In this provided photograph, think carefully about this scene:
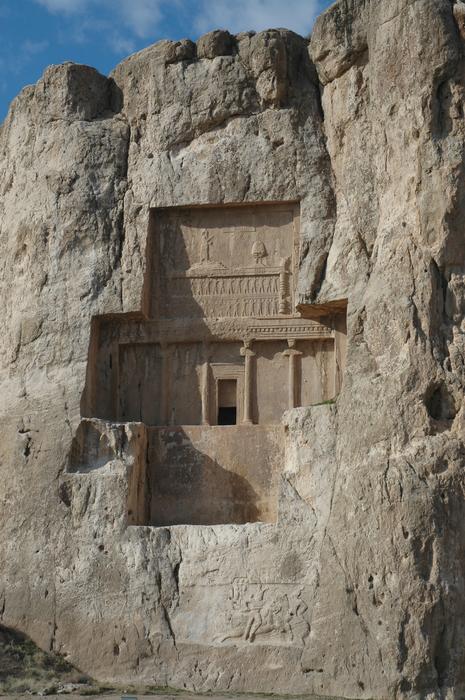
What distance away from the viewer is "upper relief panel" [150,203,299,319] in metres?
19.3

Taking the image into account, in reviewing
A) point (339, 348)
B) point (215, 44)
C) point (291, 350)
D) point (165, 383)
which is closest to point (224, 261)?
point (291, 350)

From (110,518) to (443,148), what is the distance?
7536 millimetres

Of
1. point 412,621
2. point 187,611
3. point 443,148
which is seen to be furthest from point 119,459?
point 443,148

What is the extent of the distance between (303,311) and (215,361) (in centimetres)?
175

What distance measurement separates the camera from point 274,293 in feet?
63.3

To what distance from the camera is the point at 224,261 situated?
1958 cm

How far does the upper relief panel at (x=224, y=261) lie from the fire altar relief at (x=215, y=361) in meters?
0.02

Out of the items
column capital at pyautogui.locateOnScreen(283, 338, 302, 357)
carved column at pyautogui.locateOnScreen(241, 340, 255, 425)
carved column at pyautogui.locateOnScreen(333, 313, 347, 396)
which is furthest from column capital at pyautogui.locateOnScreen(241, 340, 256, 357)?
carved column at pyautogui.locateOnScreen(333, 313, 347, 396)

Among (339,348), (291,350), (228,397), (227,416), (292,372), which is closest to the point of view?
(339,348)

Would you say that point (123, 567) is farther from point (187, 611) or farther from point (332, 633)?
point (332, 633)

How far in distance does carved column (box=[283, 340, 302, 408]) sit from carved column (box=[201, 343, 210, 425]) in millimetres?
1336

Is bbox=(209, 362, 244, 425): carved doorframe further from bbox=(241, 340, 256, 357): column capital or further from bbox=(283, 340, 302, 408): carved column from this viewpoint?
bbox=(283, 340, 302, 408): carved column

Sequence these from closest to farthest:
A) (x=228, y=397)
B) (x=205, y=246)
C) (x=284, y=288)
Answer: (x=284, y=288), (x=228, y=397), (x=205, y=246)

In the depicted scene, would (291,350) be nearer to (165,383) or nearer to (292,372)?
(292,372)
